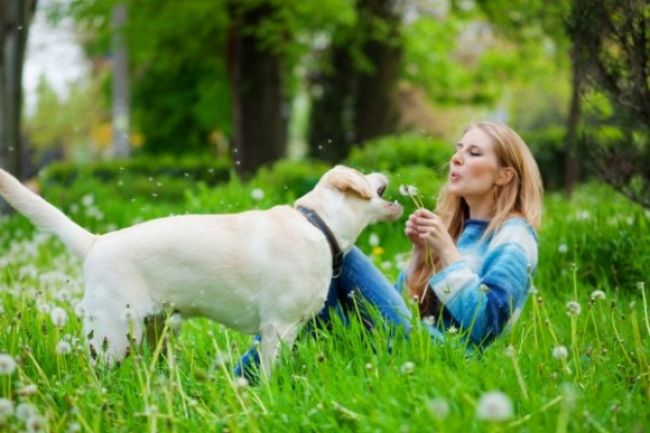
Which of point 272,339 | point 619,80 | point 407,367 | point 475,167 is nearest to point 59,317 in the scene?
point 272,339

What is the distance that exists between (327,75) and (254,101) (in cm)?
460

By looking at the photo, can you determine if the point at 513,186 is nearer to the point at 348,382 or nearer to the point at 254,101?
the point at 348,382

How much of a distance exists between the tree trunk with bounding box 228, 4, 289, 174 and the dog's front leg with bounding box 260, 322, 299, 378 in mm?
11886

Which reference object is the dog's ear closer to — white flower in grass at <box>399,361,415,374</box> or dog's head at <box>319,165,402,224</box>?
dog's head at <box>319,165,402,224</box>

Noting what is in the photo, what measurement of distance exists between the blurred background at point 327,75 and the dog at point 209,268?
2.82 meters

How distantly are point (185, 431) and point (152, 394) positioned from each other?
0.60 ft

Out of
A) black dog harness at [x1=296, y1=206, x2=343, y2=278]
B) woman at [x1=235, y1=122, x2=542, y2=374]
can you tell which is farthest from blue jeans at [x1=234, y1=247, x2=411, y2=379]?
black dog harness at [x1=296, y1=206, x2=343, y2=278]

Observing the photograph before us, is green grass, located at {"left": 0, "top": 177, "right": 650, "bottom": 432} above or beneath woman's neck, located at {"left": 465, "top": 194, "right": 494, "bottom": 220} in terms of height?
beneath

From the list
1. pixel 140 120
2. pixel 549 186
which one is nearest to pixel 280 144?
pixel 549 186

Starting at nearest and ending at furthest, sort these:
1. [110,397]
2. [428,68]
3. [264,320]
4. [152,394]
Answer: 1. [152,394]
2. [110,397]
3. [264,320]
4. [428,68]

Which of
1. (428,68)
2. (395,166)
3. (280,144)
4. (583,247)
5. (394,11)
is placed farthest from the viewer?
(428,68)

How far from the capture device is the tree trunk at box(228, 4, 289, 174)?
1513 cm

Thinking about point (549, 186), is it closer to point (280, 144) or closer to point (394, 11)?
point (394, 11)

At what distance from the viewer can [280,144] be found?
1561 centimetres
